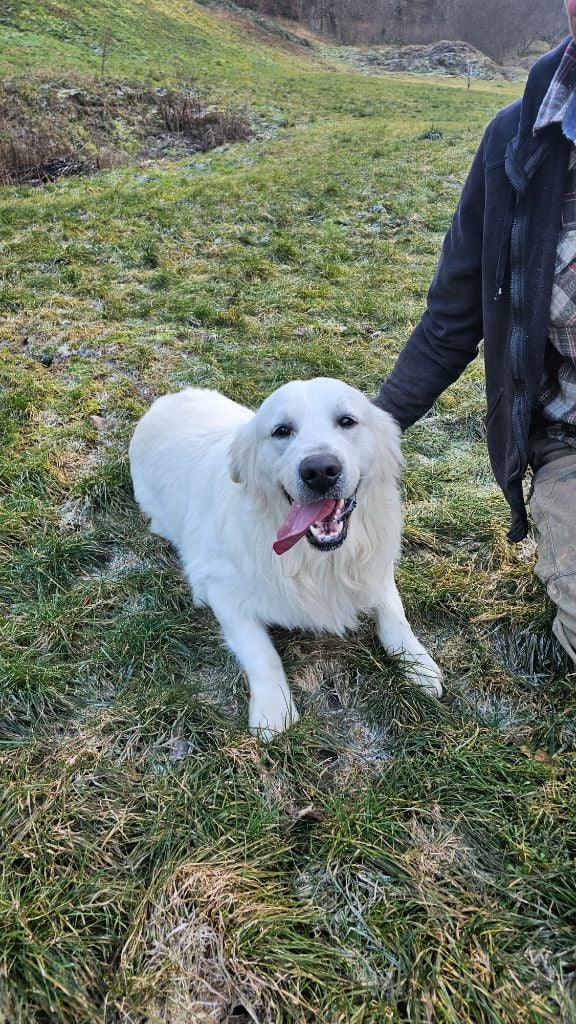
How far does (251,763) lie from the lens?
179 centimetres

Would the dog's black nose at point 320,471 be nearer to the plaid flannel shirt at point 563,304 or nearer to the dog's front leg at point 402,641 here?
the dog's front leg at point 402,641

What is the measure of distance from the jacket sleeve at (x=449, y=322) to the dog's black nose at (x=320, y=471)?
80 cm

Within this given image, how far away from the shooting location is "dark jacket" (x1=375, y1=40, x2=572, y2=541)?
180cm

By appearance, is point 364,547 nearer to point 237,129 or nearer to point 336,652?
point 336,652

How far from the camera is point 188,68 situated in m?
18.2

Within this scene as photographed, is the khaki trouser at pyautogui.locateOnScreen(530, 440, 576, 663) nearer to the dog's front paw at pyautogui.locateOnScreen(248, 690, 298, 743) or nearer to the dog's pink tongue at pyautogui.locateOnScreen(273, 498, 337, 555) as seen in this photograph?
the dog's pink tongue at pyautogui.locateOnScreen(273, 498, 337, 555)

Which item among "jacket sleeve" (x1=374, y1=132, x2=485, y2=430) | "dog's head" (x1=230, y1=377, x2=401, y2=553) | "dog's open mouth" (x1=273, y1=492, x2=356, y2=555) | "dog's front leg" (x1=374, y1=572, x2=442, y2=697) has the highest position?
"jacket sleeve" (x1=374, y1=132, x2=485, y2=430)

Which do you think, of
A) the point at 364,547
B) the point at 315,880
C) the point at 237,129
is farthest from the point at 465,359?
the point at 237,129

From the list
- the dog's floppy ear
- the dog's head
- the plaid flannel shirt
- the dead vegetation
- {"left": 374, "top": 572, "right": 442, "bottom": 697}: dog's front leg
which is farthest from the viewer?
the dead vegetation

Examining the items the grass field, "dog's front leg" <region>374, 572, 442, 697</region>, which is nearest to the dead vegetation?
the grass field

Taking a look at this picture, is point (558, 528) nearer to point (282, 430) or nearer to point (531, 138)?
point (282, 430)

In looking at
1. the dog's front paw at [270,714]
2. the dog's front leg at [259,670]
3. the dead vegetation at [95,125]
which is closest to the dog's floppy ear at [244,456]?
the dog's front leg at [259,670]

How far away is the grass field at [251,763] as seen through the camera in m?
1.31

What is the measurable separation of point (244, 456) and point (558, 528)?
1.14m
